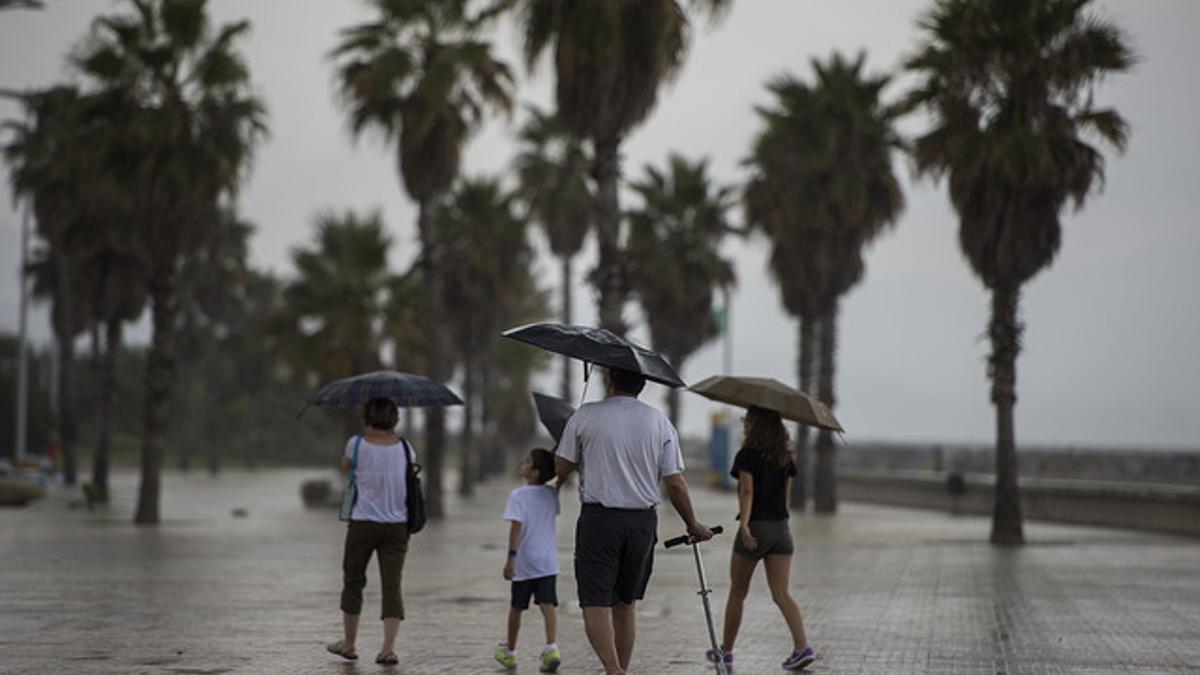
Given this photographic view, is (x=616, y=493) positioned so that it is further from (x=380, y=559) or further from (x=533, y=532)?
(x=380, y=559)

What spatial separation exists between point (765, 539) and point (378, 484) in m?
2.39

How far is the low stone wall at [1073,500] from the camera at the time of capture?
1171 inches

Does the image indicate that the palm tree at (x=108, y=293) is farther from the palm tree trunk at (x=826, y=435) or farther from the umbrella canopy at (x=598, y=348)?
the umbrella canopy at (x=598, y=348)

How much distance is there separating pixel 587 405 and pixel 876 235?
108ft

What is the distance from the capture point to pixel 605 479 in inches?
360

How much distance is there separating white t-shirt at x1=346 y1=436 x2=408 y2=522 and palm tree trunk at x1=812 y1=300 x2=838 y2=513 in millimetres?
30492

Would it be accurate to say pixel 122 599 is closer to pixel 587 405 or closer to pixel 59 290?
pixel 587 405

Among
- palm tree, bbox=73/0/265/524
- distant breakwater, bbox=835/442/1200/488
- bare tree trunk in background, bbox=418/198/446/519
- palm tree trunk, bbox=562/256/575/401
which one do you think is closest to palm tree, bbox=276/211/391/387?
bare tree trunk in background, bbox=418/198/446/519

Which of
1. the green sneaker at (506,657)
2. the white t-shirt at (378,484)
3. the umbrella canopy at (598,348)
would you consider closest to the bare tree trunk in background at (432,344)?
the green sneaker at (506,657)

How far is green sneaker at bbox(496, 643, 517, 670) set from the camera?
37.4ft

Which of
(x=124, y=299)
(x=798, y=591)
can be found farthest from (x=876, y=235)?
Result: (x=798, y=591)

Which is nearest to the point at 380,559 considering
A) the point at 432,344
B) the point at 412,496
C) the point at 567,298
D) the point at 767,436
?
the point at 412,496

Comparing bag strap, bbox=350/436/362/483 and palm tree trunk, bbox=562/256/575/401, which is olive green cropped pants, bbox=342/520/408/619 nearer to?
bag strap, bbox=350/436/362/483

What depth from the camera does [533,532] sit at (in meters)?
11.4
